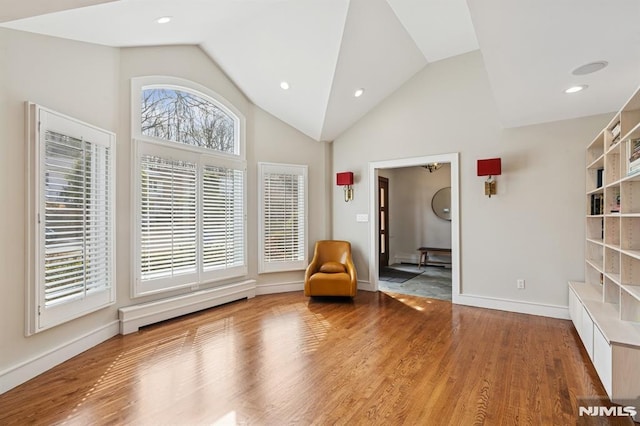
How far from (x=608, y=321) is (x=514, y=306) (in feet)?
6.08

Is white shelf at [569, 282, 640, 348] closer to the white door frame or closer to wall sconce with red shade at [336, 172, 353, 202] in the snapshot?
the white door frame

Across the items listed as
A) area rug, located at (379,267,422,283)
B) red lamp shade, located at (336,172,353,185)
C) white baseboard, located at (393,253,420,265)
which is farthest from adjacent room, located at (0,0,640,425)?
white baseboard, located at (393,253,420,265)

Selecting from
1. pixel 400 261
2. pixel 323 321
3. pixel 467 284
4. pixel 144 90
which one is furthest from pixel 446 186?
pixel 144 90

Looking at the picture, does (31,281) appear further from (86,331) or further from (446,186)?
(446,186)

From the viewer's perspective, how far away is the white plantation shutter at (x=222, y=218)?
14.4 ft

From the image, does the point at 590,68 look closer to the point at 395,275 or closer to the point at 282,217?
the point at 282,217

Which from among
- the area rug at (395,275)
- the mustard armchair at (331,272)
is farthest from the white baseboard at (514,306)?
the area rug at (395,275)

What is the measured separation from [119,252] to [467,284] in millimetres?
4524

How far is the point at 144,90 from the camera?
381 cm

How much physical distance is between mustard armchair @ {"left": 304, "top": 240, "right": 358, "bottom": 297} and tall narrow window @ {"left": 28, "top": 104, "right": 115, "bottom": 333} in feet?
8.50

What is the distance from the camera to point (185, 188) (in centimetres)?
413

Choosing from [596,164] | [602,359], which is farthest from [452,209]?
[602,359]

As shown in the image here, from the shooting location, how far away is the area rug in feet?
20.6

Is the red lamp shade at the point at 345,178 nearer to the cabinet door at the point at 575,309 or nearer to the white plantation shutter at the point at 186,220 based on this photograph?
the white plantation shutter at the point at 186,220
